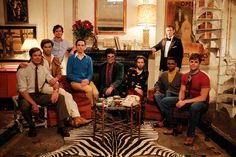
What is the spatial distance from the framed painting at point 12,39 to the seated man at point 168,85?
9.32 feet

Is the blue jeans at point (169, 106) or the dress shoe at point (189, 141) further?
the blue jeans at point (169, 106)

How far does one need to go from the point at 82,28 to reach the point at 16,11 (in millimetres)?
1393

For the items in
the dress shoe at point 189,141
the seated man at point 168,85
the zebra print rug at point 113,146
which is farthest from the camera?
the seated man at point 168,85

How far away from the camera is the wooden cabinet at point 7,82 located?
16.8ft

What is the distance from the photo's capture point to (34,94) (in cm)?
395

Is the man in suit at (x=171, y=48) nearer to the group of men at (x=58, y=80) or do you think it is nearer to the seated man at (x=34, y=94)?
the group of men at (x=58, y=80)

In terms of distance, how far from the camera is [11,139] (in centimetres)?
371

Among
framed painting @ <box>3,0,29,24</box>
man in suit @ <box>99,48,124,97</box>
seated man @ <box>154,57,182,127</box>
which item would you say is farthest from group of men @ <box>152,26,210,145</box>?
framed painting @ <box>3,0,29,24</box>

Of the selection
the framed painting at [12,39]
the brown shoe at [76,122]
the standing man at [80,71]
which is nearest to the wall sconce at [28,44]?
the framed painting at [12,39]

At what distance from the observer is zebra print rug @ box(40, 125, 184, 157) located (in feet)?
10.5

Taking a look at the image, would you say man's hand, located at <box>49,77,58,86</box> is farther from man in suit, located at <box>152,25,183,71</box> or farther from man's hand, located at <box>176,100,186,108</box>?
man in suit, located at <box>152,25,183,71</box>

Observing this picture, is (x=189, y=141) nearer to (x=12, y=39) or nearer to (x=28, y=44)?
(x=28, y=44)

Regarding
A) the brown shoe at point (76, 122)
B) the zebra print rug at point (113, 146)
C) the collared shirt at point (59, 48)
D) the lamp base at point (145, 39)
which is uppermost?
the lamp base at point (145, 39)

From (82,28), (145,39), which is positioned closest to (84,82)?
(82,28)
